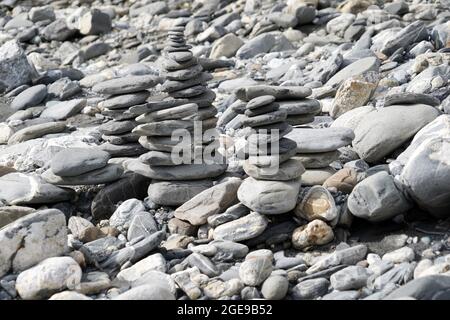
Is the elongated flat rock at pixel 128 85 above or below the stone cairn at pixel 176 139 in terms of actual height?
above

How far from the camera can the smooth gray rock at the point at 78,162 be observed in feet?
24.4

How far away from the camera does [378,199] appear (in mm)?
6188

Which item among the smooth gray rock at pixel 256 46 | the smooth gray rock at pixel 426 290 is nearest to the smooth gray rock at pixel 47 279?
the smooth gray rock at pixel 426 290

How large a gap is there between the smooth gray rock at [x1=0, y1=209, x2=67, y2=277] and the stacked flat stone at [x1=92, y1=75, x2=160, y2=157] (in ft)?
6.95

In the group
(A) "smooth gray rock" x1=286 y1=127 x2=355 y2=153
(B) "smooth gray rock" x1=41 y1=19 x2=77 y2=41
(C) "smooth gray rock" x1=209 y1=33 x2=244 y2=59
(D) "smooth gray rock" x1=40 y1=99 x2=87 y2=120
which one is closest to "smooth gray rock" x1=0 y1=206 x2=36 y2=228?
(A) "smooth gray rock" x1=286 y1=127 x2=355 y2=153

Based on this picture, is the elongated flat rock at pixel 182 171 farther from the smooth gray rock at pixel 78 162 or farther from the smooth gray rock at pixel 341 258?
the smooth gray rock at pixel 341 258

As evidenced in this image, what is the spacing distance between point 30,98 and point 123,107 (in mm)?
4813

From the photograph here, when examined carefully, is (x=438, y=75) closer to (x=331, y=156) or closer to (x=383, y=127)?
(x=383, y=127)

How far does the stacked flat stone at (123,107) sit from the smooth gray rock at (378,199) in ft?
9.02

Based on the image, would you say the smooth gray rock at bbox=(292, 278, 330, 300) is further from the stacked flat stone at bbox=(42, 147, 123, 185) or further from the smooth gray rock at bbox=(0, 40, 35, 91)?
the smooth gray rock at bbox=(0, 40, 35, 91)

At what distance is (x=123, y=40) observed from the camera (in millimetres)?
16141

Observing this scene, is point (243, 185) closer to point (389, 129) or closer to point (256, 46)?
point (389, 129)

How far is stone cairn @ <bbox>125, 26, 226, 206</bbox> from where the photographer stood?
738 centimetres

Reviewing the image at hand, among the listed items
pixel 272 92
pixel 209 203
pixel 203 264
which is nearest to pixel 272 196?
pixel 209 203
